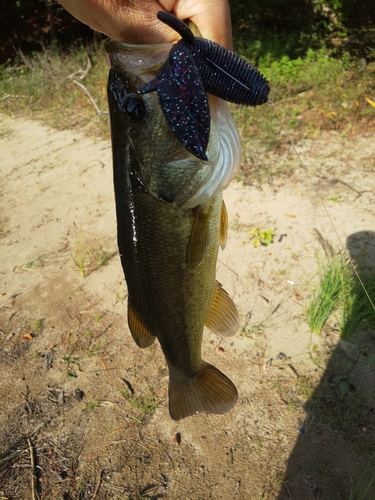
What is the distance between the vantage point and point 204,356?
328 centimetres

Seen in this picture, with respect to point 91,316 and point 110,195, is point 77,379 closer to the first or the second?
point 91,316

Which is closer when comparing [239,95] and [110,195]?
[239,95]

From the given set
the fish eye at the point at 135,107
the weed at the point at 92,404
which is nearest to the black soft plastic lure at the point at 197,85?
the fish eye at the point at 135,107

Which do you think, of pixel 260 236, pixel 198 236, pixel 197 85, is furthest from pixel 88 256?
pixel 197 85

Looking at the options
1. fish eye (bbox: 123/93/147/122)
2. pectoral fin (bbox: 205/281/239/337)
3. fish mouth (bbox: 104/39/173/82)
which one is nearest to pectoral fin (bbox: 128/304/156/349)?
pectoral fin (bbox: 205/281/239/337)

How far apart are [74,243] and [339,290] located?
2.64 meters

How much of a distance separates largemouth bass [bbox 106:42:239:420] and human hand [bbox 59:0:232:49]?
19 cm

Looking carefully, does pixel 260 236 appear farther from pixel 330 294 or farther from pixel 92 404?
pixel 92 404

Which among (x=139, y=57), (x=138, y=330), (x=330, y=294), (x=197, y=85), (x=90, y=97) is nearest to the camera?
(x=197, y=85)

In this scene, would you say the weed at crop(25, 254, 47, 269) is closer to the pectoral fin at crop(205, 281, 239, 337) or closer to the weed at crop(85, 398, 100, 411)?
the weed at crop(85, 398, 100, 411)

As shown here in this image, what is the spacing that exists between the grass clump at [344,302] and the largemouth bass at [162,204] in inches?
65.0

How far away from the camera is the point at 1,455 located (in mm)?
2777

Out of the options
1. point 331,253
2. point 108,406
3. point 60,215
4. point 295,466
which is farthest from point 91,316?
point 331,253

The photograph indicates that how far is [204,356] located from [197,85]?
2505mm
